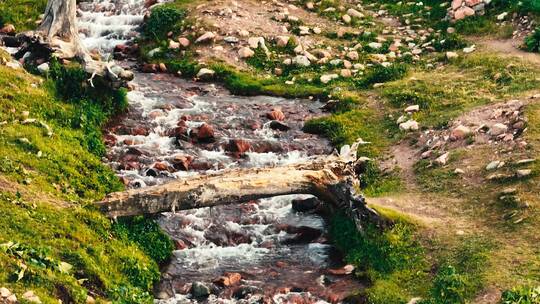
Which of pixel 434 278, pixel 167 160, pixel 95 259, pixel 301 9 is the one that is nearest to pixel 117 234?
pixel 95 259

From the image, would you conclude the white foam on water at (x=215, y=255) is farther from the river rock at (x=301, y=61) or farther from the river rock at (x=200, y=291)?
the river rock at (x=301, y=61)

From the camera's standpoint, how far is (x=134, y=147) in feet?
57.7

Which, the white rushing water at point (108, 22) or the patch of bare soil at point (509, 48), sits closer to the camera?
the patch of bare soil at point (509, 48)

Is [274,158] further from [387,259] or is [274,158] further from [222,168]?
[387,259]

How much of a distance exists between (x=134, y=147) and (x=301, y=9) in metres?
11.9

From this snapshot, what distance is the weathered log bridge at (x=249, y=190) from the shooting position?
44.7ft

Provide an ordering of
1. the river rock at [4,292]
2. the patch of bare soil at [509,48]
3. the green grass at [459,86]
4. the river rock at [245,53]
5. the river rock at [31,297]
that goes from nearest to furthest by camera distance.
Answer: the river rock at [4,292]
the river rock at [31,297]
the green grass at [459,86]
the patch of bare soil at [509,48]
the river rock at [245,53]

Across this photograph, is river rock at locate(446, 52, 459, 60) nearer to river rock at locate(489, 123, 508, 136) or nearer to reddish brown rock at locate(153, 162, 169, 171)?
river rock at locate(489, 123, 508, 136)

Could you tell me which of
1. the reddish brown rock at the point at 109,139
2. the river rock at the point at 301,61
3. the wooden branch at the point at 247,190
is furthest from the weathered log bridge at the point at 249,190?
the river rock at the point at 301,61

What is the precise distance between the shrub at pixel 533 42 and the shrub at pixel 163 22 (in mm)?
11375

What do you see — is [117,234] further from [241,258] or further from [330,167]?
[330,167]

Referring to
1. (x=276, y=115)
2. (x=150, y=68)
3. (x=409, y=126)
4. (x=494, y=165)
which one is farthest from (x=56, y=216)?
(x=150, y=68)

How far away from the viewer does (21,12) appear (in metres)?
27.1

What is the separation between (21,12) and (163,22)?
5.38m
